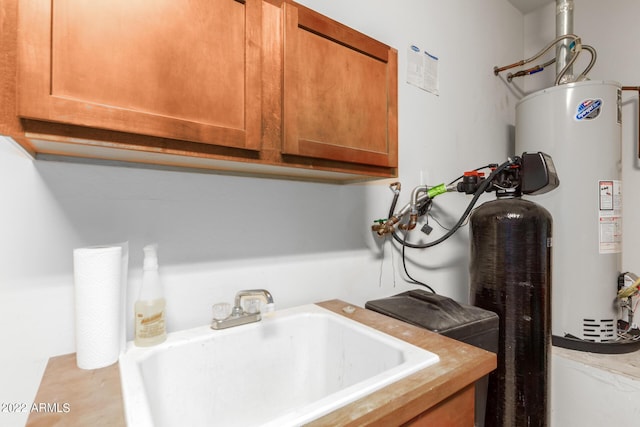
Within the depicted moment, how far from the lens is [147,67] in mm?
604

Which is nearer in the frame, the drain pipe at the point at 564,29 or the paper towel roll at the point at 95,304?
the paper towel roll at the point at 95,304

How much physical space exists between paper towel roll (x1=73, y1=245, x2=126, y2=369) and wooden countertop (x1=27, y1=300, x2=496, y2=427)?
3 centimetres

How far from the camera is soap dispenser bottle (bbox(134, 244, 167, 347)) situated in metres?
0.76

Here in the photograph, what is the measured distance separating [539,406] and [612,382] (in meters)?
0.41

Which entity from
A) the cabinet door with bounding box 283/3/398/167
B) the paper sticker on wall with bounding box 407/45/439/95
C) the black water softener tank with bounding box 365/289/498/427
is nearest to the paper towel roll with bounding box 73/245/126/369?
the cabinet door with bounding box 283/3/398/167

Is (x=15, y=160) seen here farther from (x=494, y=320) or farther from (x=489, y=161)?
(x=489, y=161)

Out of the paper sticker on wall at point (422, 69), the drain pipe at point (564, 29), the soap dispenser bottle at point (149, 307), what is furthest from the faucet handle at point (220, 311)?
the drain pipe at point (564, 29)

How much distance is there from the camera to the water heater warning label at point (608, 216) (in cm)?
149

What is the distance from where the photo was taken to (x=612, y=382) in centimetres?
129

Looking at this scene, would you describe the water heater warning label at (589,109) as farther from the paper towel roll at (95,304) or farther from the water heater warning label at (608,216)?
the paper towel roll at (95,304)

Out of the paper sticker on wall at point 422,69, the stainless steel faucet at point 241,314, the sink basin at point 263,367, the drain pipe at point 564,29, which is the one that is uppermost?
the drain pipe at point 564,29

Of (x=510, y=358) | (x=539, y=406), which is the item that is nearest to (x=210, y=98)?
(x=510, y=358)

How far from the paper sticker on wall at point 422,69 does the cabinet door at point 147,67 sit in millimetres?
1024

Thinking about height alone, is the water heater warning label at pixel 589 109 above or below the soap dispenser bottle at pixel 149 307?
above
